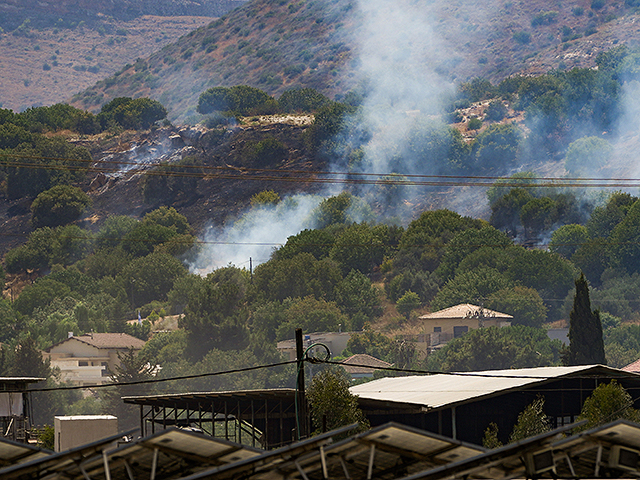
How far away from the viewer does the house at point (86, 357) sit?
120438 mm

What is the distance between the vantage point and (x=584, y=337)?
77500 millimetres

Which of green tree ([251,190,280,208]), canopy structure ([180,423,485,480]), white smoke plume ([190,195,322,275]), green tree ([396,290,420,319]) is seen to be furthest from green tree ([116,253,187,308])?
canopy structure ([180,423,485,480])

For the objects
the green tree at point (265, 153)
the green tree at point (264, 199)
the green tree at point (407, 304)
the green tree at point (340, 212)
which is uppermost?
the green tree at point (265, 153)

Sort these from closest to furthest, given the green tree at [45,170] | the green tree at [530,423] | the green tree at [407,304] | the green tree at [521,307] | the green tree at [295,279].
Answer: the green tree at [530,423] < the green tree at [521,307] < the green tree at [407,304] < the green tree at [295,279] < the green tree at [45,170]

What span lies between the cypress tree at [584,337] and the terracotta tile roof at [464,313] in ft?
144

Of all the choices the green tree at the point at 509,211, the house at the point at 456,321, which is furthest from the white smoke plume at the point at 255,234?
the house at the point at 456,321

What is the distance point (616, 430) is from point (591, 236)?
138 metres

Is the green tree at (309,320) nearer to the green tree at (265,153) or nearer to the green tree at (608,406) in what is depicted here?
the green tree at (265,153)

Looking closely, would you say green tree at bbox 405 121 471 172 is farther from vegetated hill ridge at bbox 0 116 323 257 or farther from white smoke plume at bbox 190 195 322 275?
white smoke plume at bbox 190 195 322 275

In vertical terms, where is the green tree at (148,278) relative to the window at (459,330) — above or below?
above

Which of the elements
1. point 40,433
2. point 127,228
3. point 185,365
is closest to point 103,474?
point 40,433

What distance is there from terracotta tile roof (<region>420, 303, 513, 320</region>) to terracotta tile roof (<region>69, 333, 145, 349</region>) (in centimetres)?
3343

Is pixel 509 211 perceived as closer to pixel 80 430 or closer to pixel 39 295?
pixel 39 295

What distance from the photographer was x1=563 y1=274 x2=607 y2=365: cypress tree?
252 ft
